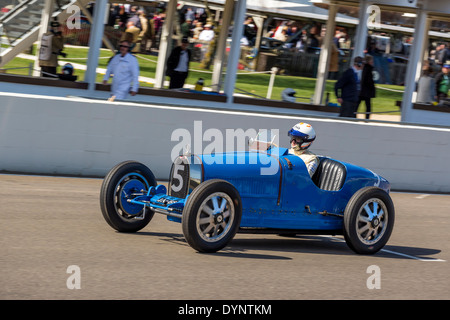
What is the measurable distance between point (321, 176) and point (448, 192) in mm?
6366

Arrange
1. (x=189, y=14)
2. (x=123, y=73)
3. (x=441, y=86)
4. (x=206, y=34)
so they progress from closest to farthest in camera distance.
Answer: (x=123, y=73)
(x=189, y=14)
(x=206, y=34)
(x=441, y=86)

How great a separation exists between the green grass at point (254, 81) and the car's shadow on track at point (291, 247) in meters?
8.31

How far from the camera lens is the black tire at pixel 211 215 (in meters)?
6.91

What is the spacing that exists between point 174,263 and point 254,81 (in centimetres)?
1213

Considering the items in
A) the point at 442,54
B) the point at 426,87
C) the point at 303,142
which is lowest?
the point at 303,142

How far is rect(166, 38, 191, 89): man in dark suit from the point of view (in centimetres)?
1725

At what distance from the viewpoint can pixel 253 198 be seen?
7.61 meters

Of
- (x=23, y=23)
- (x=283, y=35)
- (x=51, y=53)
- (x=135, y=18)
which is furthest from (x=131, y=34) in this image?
(x=283, y=35)

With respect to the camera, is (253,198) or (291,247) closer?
(253,198)

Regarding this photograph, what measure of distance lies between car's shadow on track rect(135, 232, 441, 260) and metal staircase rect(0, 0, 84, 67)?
9802mm

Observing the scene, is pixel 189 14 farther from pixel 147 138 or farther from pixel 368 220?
pixel 368 220

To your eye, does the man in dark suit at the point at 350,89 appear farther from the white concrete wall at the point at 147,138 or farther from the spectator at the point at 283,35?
the white concrete wall at the point at 147,138
